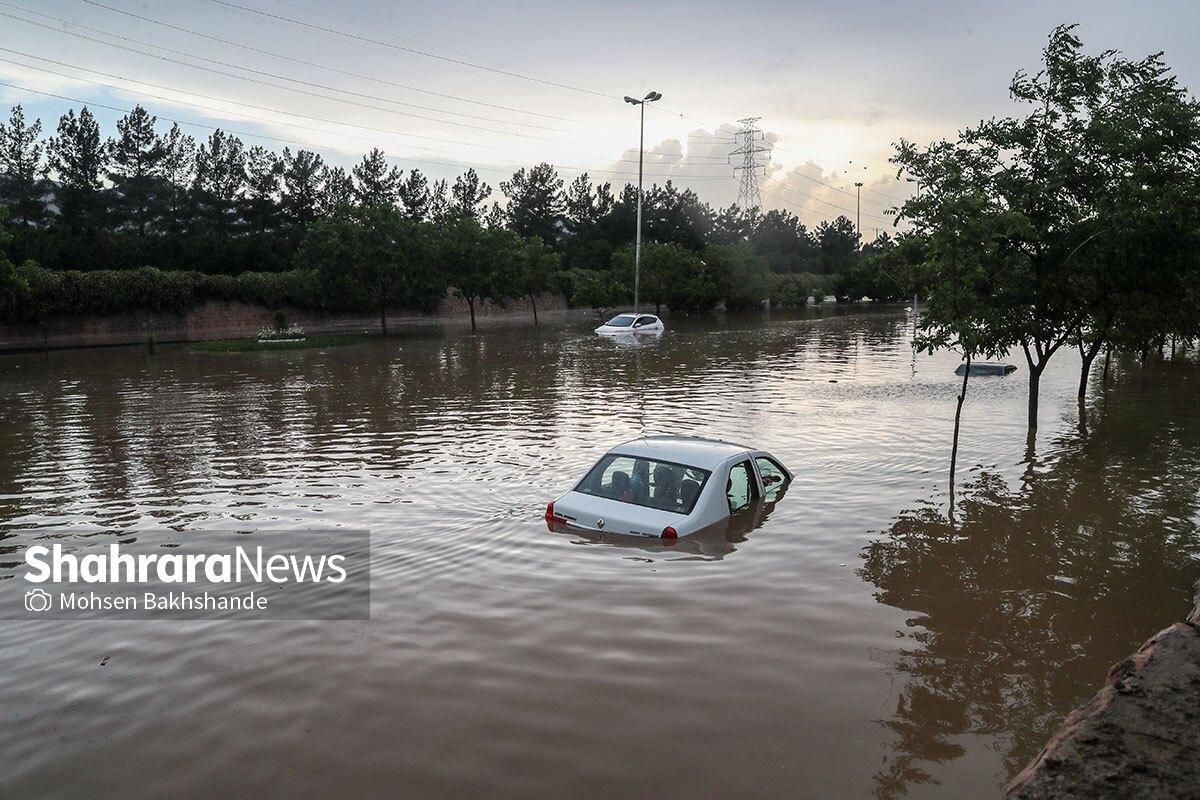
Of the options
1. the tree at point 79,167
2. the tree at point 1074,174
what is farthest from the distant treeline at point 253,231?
the tree at point 1074,174

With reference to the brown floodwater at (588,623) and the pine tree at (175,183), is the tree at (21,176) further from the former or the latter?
the brown floodwater at (588,623)

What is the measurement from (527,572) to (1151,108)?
14183mm

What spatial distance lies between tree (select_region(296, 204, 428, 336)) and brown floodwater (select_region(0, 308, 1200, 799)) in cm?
2905

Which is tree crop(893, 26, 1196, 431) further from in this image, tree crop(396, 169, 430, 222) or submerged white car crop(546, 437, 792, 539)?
tree crop(396, 169, 430, 222)

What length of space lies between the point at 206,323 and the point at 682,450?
52.6m

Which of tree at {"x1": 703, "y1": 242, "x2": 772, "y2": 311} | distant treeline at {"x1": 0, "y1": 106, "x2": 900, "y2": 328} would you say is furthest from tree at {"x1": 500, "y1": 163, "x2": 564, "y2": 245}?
tree at {"x1": 703, "y1": 242, "x2": 772, "y2": 311}

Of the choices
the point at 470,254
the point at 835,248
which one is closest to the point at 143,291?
the point at 470,254

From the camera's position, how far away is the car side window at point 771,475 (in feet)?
41.0

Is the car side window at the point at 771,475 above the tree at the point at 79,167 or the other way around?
the other way around

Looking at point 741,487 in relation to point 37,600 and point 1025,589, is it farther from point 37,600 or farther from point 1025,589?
point 37,600

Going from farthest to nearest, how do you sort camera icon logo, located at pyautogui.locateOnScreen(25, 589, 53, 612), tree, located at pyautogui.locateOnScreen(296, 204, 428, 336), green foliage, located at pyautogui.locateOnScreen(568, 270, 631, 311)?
1. green foliage, located at pyautogui.locateOnScreen(568, 270, 631, 311)
2. tree, located at pyautogui.locateOnScreen(296, 204, 428, 336)
3. camera icon logo, located at pyautogui.locateOnScreen(25, 589, 53, 612)

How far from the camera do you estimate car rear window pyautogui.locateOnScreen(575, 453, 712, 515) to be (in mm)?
10164

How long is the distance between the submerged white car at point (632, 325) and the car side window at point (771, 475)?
121 ft

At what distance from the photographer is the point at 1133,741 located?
3594mm
